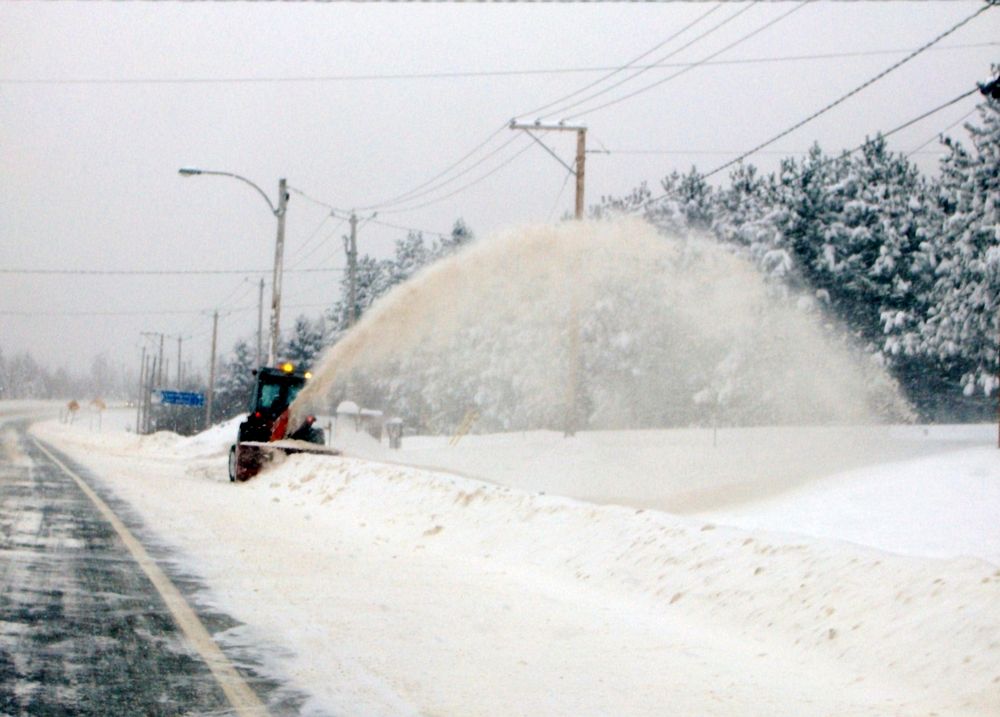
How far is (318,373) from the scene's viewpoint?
21.8 meters

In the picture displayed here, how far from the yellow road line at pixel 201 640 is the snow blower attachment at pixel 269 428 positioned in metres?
11.2

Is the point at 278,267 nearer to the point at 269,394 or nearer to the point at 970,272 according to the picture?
the point at 269,394

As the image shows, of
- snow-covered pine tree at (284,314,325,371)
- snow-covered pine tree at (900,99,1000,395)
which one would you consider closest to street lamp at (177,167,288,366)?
snow-covered pine tree at (900,99,1000,395)

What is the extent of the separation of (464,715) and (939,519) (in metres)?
9.83

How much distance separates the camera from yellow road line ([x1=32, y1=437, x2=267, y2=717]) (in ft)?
17.1

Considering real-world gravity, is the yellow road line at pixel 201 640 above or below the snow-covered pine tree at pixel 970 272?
below

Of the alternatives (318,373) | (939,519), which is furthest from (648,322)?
(939,519)

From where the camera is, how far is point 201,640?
6.56 meters

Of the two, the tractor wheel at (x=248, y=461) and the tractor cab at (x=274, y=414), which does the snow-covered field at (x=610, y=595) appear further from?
the tractor cab at (x=274, y=414)

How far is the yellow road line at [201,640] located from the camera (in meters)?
5.23

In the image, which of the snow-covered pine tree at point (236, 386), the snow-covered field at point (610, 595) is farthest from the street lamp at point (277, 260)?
the snow-covered pine tree at point (236, 386)

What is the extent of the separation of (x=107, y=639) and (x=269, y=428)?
716 inches

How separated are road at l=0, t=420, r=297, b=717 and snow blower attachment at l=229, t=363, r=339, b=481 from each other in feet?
36.1

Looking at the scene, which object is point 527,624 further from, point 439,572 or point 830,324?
point 830,324
